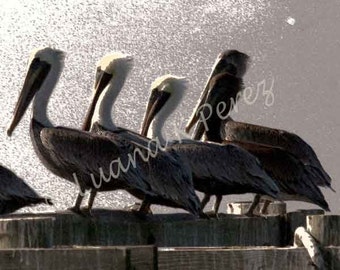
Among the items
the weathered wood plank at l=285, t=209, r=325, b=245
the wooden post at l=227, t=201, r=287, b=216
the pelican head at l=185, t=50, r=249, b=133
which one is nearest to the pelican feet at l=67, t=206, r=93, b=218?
the weathered wood plank at l=285, t=209, r=325, b=245

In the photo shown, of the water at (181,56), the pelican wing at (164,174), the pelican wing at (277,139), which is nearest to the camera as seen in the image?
the pelican wing at (164,174)

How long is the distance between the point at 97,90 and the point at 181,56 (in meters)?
9.73

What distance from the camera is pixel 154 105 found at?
43.1ft

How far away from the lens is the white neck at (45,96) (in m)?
12.1

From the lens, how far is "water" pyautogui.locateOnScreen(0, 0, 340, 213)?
18953mm

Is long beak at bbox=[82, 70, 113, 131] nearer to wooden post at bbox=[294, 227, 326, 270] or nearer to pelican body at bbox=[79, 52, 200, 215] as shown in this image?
pelican body at bbox=[79, 52, 200, 215]

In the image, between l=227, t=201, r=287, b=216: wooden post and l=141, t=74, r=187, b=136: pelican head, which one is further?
l=141, t=74, r=187, b=136: pelican head

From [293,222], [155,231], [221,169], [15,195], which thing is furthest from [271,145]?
[155,231]

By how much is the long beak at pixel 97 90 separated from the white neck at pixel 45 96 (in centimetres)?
39

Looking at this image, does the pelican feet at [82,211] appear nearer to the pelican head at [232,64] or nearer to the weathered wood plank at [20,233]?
the weathered wood plank at [20,233]

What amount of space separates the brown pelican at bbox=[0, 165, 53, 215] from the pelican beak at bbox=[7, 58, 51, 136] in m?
0.63

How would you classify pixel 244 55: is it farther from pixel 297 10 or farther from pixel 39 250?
pixel 39 250

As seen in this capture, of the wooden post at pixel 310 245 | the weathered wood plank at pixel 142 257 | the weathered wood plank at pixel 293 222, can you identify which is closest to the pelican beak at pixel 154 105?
the weathered wood plank at pixel 293 222

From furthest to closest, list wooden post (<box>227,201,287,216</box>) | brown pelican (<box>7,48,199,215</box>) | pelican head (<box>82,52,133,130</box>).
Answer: pelican head (<box>82,52,133,130</box>) → wooden post (<box>227,201,287,216</box>) → brown pelican (<box>7,48,199,215</box>)
